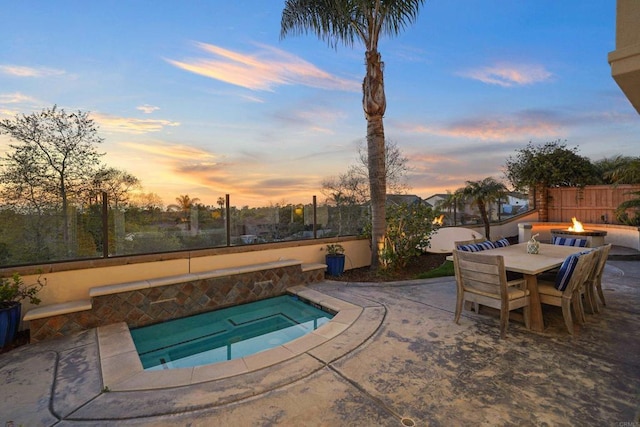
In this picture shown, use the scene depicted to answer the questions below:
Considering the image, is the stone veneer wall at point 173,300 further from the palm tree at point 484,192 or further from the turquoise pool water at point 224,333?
the palm tree at point 484,192

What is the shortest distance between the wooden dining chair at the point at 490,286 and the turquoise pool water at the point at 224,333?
2106 millimetres

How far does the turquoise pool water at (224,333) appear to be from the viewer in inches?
144

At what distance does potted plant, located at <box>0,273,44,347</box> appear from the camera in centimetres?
354

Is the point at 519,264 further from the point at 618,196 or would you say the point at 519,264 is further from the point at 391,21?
the point at 618,196

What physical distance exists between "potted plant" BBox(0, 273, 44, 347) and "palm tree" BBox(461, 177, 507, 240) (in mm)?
11254

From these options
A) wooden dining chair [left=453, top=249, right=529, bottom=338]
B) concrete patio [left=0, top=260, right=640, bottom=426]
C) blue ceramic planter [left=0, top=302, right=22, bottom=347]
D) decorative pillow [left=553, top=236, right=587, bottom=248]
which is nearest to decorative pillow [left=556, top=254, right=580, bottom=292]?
wooden dining chair [left=453, top=249, right=529, bottom=338]

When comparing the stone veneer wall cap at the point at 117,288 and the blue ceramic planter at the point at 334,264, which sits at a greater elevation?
the stone veneer wall cap at the point at 117,288

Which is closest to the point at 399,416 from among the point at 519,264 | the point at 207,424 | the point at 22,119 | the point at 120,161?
the point at 207,424

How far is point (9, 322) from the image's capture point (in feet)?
11.8

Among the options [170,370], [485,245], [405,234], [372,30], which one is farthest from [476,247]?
[372,30]

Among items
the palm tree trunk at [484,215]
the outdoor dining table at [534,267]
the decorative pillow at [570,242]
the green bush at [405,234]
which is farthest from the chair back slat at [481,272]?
the palm tree trunk at [484,215]

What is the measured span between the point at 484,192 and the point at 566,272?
24.0 feet

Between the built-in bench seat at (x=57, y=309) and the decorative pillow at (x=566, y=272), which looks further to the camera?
the built-in bench seat at (x=57, y=309)

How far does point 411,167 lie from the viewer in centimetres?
1202
